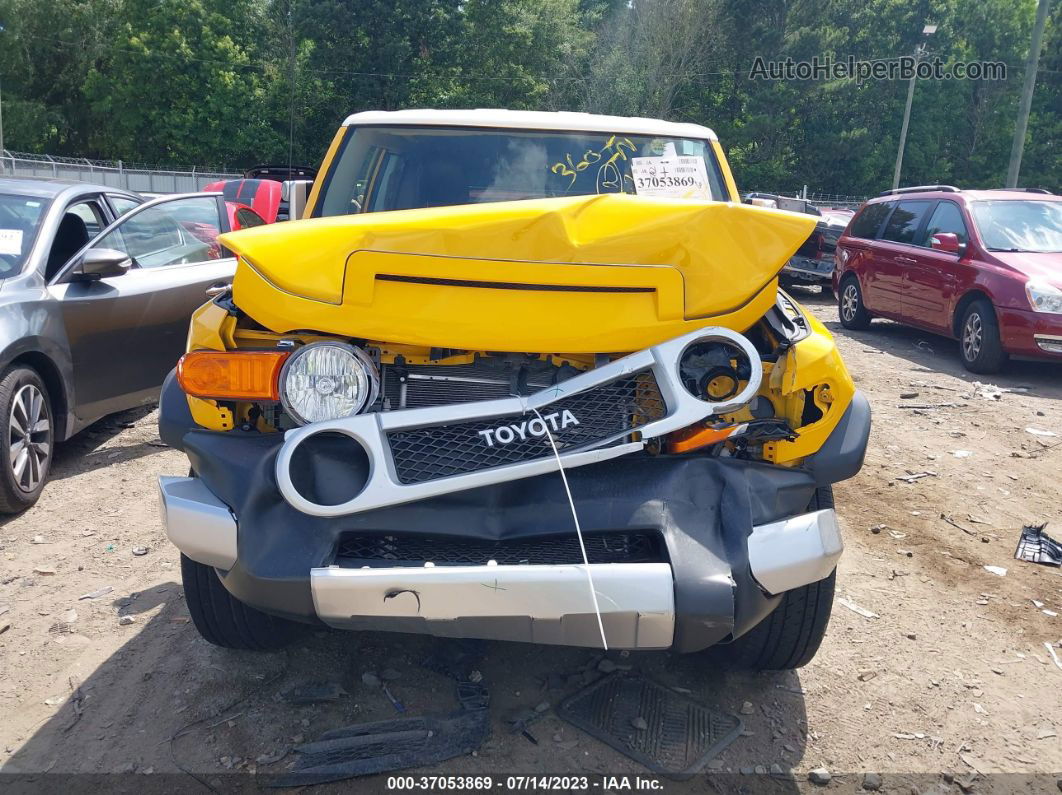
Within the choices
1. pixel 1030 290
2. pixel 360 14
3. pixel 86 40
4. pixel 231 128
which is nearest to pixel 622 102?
pixel 360 14

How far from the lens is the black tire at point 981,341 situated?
8320 millimetres

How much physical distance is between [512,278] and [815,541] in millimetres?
1155

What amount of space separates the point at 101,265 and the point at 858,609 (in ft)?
14.1

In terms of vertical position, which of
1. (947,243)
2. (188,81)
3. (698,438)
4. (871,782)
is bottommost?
(871,782)

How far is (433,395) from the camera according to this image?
105 inches

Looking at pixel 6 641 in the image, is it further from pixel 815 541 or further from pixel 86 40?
pixel 86 40

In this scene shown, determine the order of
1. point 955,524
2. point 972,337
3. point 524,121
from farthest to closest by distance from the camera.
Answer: point 972,337 → point 955,524 → point 524,121

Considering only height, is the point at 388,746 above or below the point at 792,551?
below

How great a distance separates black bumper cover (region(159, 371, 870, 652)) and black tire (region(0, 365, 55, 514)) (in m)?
2.39

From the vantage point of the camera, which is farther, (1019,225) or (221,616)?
(1019,225)

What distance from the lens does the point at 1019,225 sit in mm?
8977

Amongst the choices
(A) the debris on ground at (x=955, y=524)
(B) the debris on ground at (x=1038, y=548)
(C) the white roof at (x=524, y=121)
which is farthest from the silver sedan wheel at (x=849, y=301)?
(C) the white roof at (x=524, y=121)

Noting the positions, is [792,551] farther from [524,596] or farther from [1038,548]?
[1038,548]

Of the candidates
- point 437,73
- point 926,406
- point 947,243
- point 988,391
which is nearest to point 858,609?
point 926,406
